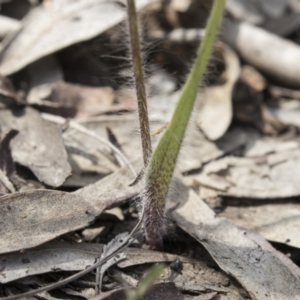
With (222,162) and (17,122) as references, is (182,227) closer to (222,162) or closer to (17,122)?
Result: (222,162)

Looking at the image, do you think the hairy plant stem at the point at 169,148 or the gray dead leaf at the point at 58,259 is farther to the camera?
the gray dead leaf at the point at 58,259

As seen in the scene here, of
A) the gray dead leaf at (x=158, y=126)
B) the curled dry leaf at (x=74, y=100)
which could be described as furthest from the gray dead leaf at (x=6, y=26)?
the gray dead leaf at (x=158, y=126)

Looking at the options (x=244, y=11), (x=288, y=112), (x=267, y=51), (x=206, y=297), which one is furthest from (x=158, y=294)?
(x=244, y=11)

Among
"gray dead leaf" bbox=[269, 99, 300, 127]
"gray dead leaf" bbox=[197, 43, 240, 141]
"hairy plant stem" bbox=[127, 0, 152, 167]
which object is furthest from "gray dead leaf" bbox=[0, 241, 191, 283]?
"gray dead leaf" bbox=[269, 99, 300, 127]

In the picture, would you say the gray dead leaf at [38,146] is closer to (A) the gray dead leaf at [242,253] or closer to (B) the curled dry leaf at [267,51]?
(A) the gray dead leaf at [242,253]

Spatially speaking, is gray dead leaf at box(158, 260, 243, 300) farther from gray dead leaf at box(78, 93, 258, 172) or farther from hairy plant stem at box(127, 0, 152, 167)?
gray dead leaf at box(78, 93, 258, 172)

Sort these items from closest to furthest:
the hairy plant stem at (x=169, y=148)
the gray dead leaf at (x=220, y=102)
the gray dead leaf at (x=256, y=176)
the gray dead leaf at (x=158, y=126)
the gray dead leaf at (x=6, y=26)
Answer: the hairy plant stem at (x=169, y=148) → the gray dead leaf at (x=256, y=176) → the gray dead leaf at (x=158, y=126) → the gray dead leaf at (x=220, y=102) → the gray dead leaf at (x=6, y=26)

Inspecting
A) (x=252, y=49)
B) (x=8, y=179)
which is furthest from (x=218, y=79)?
(x=8, y=179)
